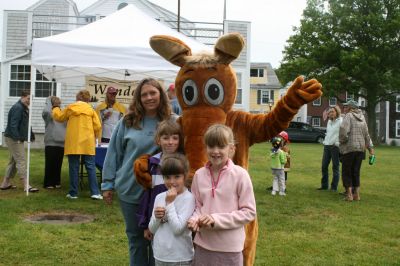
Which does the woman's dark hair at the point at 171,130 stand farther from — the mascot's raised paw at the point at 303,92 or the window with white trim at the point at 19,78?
the window with white trim at the point at 19,78

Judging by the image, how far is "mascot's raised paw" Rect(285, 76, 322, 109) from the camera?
124 inches

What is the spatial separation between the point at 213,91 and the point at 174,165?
646mm

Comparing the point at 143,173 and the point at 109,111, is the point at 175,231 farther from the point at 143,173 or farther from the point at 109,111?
the point at 109,111

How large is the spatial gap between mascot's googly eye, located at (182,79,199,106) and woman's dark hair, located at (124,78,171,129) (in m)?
0.35

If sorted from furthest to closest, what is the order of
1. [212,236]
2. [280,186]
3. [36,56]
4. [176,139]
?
[280,186], [36,56], [176,139], [212,236]

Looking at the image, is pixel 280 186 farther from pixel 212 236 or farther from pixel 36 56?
pixel 212 236

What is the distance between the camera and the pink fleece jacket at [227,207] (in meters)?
2.84

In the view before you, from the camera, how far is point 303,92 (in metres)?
3.16

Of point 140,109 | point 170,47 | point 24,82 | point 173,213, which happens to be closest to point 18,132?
point 140,109

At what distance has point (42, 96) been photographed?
69.6 ft

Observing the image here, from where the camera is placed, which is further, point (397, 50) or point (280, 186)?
point (397, 50)

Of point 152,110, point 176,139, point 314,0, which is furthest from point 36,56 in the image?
point 314,0

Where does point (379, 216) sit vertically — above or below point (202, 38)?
below

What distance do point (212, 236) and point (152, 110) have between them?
1.23 meters
